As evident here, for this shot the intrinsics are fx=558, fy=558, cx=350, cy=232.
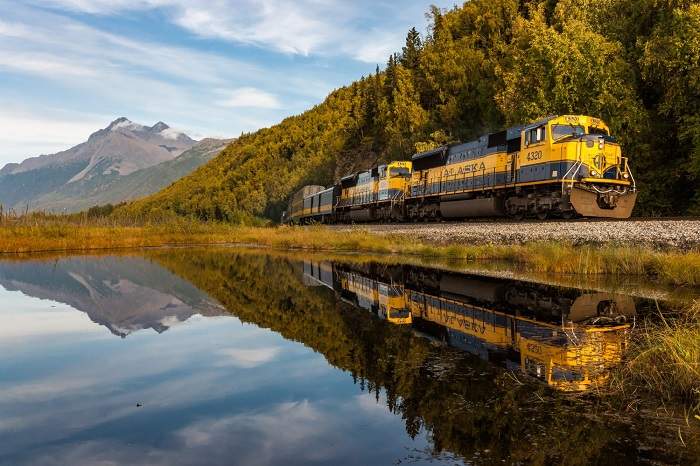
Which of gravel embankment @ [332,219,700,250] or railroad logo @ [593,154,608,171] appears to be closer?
gravel embankment @ [332,219,700,250]

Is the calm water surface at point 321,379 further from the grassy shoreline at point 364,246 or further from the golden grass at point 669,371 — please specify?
the grassy shoreline at point 364,246

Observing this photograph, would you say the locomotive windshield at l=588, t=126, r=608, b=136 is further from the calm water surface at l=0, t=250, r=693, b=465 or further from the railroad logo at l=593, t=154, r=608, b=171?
the calm water surface at l=0, t=250, r=693, b=465

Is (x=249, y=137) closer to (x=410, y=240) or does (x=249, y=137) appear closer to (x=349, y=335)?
(x=410, y=240)

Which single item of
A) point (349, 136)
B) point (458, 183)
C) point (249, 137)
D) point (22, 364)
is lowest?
point (22, 364)

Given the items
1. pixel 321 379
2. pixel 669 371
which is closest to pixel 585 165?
pixel 669 371

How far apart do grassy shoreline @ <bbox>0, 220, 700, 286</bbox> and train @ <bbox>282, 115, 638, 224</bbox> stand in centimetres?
323

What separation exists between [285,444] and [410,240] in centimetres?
2469

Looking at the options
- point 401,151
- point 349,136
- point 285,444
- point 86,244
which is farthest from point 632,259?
point 349,136

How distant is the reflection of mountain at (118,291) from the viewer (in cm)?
1262

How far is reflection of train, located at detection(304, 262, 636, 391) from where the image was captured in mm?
7535

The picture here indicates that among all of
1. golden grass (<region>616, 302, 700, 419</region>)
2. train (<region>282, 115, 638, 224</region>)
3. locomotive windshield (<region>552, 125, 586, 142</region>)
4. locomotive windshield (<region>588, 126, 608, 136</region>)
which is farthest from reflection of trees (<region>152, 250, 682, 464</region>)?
locomotive windshield (<region>588, 126, 608, 136</region>)

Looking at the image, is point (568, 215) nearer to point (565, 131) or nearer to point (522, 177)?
point (522, 177)

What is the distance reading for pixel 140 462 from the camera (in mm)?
4723

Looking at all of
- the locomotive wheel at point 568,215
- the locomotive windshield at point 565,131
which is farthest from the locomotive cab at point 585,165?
the locomotive wheel at point 568,215
